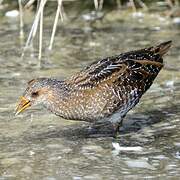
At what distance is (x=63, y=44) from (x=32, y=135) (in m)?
3.56

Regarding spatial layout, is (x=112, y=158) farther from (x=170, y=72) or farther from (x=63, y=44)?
(x=63, y=44)

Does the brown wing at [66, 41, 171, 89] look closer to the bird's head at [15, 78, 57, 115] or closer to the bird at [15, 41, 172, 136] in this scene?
the bird at [15, 41, 172, 136]

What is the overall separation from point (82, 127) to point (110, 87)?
80 cm

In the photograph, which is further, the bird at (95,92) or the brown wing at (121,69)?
the brown wing at (121,69)

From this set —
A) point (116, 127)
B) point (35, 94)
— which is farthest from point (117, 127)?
point (35, 94)

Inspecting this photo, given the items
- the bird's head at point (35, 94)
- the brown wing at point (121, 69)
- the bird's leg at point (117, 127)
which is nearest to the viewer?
the bird's head at point (35, 94)

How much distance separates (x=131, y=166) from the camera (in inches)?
231

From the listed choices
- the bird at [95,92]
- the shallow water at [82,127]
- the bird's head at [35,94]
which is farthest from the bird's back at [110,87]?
the shallow water at [82,127]

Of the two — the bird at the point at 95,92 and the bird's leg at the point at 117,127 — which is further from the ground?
the bird at the point at 95,92

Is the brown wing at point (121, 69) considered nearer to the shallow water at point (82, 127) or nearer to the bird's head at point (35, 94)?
the bird's head at point (35, 94)

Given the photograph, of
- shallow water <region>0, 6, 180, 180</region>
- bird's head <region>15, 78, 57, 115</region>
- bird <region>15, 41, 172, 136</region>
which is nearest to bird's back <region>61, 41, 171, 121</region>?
bird <region>15, 41, 172, 136</region>

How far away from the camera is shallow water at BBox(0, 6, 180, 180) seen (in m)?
5.83

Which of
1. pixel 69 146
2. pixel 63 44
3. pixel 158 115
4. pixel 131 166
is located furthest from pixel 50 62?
pixel 131 166

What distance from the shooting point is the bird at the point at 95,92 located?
624 centimetres
